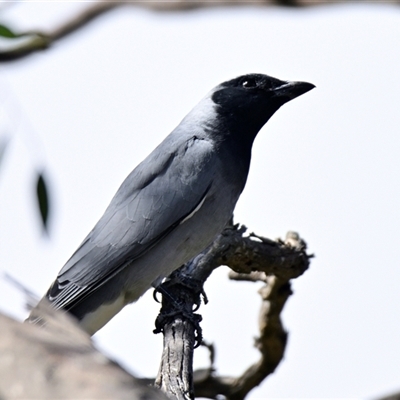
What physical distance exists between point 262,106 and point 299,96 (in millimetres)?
271

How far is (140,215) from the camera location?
409 centimetres

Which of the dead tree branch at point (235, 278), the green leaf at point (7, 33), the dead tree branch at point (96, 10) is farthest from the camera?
the dead tree branch at point (235, 278)

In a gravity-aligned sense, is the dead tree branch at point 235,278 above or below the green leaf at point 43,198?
below

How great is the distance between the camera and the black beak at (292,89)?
14.5ft

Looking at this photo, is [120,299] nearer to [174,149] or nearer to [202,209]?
[202,209]

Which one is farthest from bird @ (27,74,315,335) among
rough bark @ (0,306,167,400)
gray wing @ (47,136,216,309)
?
rough bark @ (0,306,167,400)

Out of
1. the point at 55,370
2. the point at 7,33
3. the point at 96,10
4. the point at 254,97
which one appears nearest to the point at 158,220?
the point at 254,97

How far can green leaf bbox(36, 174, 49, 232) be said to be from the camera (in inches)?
98.1

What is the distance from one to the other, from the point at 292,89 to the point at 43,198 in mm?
2382

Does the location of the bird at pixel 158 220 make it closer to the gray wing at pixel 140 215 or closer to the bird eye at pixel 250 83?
the gray wing at pixel 140 215

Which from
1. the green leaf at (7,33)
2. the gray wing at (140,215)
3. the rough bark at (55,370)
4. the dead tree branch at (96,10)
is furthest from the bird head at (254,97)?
the rough bark at (55,370)

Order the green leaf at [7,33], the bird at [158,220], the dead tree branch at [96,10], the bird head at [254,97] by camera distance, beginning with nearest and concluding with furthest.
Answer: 1. the dead tree branch at [96,10]
2. the green leaf at [7,33]
3. the bird at [158,220]
4. the bird head at [254,97]

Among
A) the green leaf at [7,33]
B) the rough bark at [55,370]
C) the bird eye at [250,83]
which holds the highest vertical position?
the green leaf at [7,33]

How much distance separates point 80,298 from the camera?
3938mm
